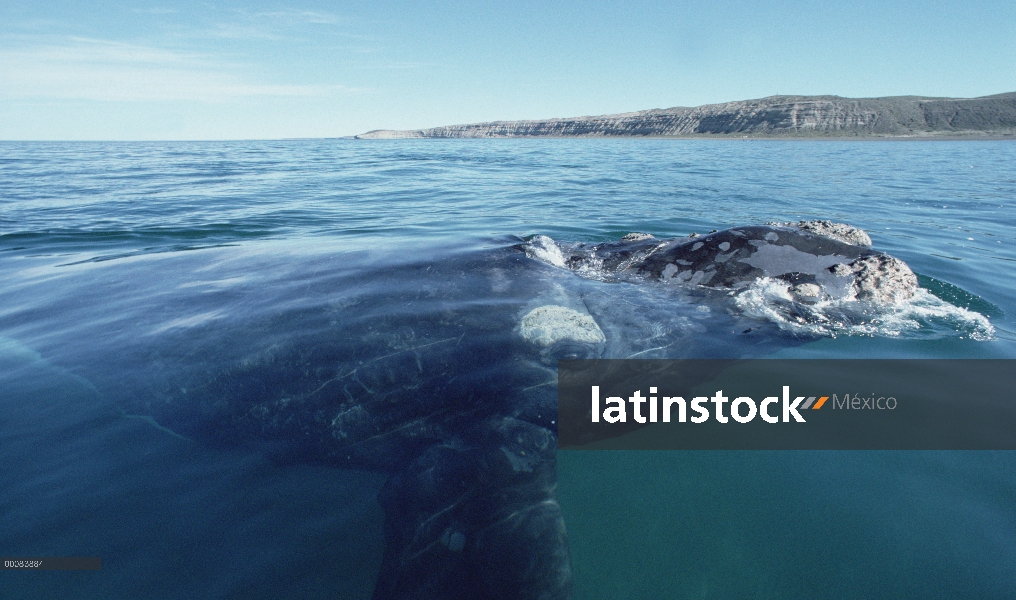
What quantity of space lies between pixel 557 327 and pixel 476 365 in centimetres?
125

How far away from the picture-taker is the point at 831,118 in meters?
106

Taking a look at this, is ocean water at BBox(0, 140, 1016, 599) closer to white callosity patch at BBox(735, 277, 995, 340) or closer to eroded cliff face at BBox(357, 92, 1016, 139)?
white callosity patch at BBox(735, 277, 995, 340)

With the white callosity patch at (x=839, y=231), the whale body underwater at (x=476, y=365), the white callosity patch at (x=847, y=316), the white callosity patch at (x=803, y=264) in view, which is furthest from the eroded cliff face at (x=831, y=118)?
the whale body underwater at (x=476, y=365)

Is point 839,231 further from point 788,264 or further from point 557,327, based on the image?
point 557,327

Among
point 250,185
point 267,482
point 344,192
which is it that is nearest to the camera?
→ point 267,482

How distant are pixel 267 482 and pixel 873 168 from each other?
130ft

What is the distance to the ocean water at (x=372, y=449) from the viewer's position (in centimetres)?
344

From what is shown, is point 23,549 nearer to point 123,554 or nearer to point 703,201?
point 123,554

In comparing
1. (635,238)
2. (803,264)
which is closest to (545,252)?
(635,238)

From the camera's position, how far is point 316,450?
4.64m

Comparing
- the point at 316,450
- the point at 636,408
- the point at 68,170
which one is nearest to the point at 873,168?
the point at 636,408

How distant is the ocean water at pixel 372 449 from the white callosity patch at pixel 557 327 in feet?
0.57

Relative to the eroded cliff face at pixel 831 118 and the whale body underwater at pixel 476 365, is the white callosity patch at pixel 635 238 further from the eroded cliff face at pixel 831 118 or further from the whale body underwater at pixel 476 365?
the eroded cliff face at pixel 831 118

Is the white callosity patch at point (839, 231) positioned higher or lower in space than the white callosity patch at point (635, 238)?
higher
